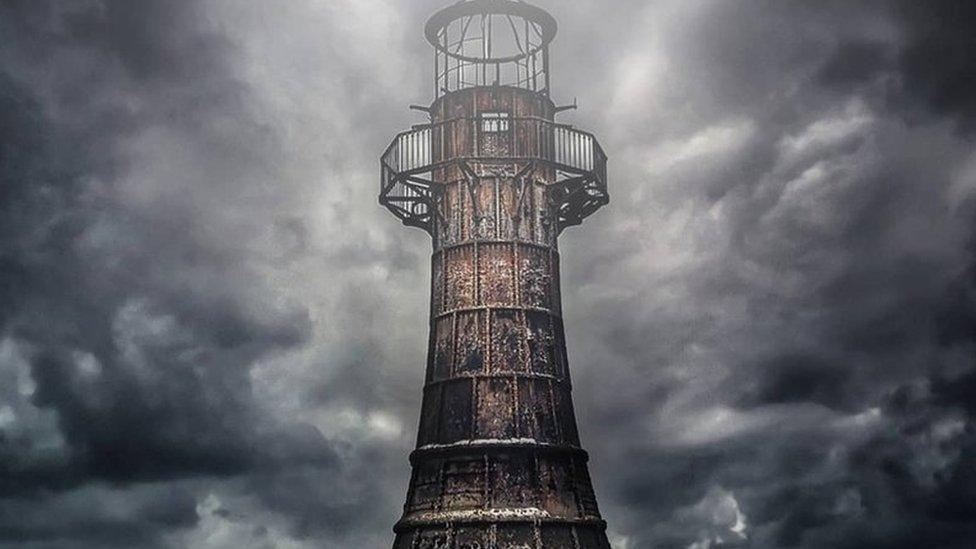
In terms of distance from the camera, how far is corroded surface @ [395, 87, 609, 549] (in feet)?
94.0

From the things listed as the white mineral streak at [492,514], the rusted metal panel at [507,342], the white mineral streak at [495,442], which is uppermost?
the rusted metal panel at [507,342]

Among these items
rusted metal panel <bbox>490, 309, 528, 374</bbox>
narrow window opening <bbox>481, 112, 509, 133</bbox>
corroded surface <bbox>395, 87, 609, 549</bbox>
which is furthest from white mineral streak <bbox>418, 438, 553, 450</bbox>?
narrow window opening <bbox>481, 112, 509, 133</bbox>

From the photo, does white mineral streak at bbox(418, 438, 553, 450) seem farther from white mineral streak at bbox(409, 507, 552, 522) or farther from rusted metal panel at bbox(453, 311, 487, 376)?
rusted metal panel at bbox(453, 311, 487, 376)

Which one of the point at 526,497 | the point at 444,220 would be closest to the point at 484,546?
the point at 526,497

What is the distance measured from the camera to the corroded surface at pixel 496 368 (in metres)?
28.6

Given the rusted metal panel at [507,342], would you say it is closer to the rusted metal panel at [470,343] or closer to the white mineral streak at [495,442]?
the rusted metal panel at [470,343]

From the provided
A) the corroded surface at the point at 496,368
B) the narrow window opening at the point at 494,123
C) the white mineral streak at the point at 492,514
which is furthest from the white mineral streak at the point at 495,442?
the narrow window opening at the point at 494,123

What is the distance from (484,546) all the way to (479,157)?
10.3 meters

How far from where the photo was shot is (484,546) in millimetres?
27938

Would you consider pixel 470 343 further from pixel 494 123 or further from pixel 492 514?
pixel 494 123

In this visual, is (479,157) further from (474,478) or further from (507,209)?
(474,478)

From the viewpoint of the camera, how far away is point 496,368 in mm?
29812

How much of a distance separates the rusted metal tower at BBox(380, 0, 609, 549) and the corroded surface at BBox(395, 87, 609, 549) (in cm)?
3

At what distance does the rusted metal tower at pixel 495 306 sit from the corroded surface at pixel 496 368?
0.11 ft
